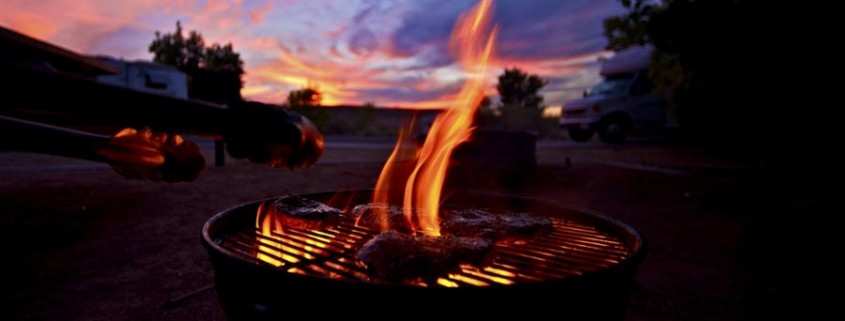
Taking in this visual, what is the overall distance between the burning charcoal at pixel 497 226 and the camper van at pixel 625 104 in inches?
573

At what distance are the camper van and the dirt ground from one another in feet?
25.2

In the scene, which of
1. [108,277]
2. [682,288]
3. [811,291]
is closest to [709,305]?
[682,288]

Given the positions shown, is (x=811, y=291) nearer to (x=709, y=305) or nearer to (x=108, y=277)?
(x=709, y=305)

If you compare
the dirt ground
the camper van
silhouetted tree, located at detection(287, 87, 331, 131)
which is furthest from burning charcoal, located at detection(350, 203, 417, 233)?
silhouetted tree, located at detection(287, 87, 331, 131)

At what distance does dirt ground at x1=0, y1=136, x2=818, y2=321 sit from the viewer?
9.84ft

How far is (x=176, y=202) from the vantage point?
5.62 meters

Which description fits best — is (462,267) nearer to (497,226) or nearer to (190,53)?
(497,226)

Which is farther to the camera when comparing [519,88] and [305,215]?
[519,88]

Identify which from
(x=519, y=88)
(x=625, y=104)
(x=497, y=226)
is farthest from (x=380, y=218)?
(x=519, y=88)

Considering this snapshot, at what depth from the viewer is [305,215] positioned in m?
2.17

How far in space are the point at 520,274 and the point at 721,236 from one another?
158 inches

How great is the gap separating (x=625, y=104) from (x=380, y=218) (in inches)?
595

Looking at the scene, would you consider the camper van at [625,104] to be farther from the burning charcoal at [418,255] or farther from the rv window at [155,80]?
the rv window at [155,80]

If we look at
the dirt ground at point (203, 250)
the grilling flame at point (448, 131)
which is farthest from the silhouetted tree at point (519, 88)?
the grilling flame at point (448, 131)
